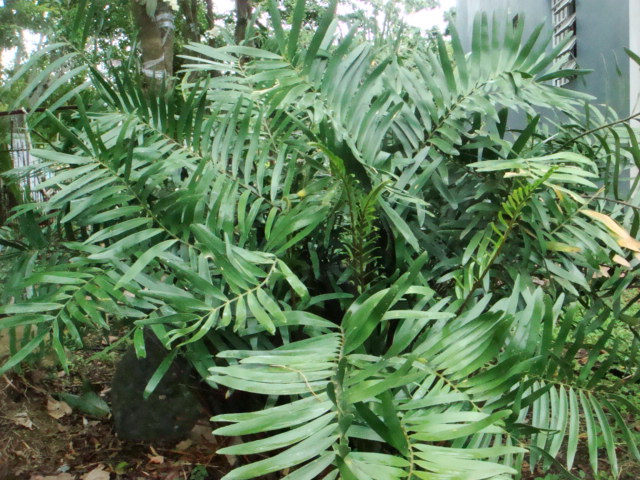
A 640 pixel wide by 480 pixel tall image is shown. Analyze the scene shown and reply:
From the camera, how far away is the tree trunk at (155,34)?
10.6 feet

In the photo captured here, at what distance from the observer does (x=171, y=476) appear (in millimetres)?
1701

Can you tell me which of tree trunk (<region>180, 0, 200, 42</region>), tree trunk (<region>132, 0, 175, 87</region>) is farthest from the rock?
tree trunk (<region>180, 0, 200, 42</region>)

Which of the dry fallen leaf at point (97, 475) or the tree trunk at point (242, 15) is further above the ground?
the tree trunk at point (242, 15)

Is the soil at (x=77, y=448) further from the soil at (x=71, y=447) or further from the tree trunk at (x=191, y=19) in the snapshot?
the tree trunk at (x=191, y=19)

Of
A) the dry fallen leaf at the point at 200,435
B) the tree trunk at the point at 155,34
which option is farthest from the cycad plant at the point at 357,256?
the tree trunk at the point at 155,34

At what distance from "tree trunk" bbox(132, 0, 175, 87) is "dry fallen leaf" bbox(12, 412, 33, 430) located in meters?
1.91

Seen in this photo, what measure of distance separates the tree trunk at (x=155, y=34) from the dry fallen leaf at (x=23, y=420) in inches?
75.2

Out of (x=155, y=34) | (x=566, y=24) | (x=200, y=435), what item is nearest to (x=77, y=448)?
(x=200, y=435)

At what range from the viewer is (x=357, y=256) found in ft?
3.11

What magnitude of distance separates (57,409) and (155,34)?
86.8 inches

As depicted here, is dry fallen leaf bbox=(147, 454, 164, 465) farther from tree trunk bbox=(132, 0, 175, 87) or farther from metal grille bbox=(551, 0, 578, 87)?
metal grille bbox=(551, 0, 578, 87)

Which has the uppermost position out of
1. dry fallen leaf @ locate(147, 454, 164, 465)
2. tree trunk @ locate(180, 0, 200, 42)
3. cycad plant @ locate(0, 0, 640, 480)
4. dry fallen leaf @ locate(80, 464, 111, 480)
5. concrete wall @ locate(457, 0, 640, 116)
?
tree trunk @ locate(180, 0, 200, 42)

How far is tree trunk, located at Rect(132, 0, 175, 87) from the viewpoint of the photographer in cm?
323

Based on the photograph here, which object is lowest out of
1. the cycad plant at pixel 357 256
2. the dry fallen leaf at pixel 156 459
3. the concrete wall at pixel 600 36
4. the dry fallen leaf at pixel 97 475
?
the dry fallen leaf at pixel 156 459
